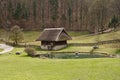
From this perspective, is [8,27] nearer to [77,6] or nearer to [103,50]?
[77,6]

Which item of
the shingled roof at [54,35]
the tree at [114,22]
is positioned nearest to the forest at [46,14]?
the tree at [114,22]

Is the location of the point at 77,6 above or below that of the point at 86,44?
above

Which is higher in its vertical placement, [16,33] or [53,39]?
[16,33]

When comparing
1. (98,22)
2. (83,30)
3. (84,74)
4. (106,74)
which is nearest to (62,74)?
(84,74)

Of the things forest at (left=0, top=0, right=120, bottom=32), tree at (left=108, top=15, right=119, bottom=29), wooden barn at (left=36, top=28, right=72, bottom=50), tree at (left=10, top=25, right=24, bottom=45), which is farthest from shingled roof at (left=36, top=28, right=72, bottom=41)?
forest at (left=0, top=0, right=120, bottom=32)

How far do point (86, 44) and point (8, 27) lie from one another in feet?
182

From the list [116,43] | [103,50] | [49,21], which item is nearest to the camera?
[103,50]

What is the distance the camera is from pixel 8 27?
373ft

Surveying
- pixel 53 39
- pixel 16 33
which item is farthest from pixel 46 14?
pixel 53 39

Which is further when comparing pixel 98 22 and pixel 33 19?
pixel 33 19

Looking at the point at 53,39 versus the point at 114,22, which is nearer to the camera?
the point at 53,39

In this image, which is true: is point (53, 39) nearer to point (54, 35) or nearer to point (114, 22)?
point (54, 35)

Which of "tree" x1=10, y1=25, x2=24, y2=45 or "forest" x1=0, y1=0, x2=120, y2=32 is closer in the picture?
"tree" x1=10, y1=25, x2=24, y2=45

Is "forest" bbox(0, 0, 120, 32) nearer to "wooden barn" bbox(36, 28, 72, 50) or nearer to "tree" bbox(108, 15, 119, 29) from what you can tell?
"tree" bbox(108, 15, 119, 29)
